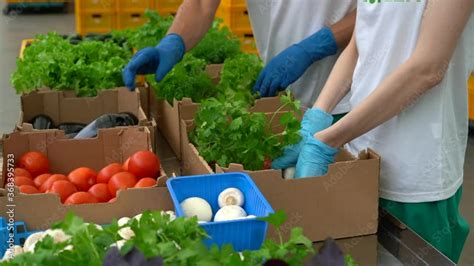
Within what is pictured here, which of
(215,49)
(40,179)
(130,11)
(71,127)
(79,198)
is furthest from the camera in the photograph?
(130,11)

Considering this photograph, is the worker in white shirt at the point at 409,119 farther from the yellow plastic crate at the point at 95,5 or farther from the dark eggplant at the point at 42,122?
the yellow plastic crate at the point at 95,5

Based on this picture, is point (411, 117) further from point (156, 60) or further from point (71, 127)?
point (71, 127)

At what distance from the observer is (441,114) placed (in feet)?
6.03

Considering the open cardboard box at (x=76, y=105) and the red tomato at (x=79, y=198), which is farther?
the open cardboard box at (x=76, y=105)

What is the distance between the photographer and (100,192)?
1.87m

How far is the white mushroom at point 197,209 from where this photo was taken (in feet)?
5.11

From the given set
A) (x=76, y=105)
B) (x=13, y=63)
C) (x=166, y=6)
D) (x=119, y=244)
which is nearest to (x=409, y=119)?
(x=119, y=244)

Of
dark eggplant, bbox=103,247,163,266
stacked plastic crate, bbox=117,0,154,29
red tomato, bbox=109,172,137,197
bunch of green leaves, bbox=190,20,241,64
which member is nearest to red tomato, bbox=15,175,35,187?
red tomato, bbox=109,172,137,197

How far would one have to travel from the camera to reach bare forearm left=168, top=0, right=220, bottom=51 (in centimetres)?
262

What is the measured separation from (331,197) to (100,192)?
1.89ft

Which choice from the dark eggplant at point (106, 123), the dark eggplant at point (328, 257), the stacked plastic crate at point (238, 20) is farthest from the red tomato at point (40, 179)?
the stacked plastic crate at point (238, 20)

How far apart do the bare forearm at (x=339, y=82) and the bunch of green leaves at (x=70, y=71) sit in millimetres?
941

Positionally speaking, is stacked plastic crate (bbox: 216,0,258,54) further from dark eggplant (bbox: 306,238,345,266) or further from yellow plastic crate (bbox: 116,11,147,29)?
dark eggplant (bbox: 306,238,345,266)

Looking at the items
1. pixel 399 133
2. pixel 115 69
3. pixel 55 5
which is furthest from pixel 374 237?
pixel 55 5
